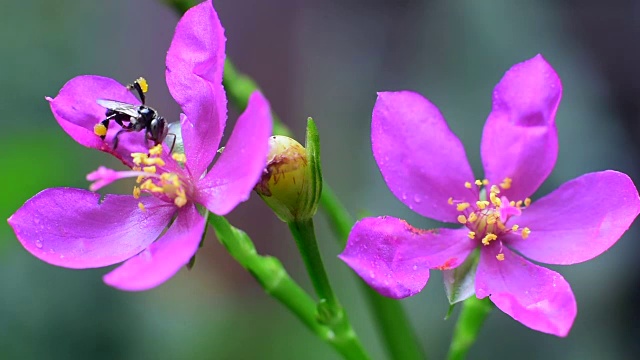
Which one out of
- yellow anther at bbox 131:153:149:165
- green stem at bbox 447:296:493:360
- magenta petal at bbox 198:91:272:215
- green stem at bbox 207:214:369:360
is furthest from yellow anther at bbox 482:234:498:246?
yellow anther at bbox 131:153:149:165

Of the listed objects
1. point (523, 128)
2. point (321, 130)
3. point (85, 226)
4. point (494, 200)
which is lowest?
point (321, 130)

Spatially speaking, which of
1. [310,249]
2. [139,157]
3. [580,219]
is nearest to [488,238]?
[580,219]

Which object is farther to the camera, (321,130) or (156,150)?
(321,130)

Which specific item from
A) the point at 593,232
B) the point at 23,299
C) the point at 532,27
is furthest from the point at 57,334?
the point at 532,27

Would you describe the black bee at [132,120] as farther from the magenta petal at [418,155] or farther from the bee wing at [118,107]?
the magenta petal at [418,155]

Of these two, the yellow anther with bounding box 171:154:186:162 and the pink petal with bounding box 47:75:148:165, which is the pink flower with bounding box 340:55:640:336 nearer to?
the yellow anther with bounding box 171:154:186:162

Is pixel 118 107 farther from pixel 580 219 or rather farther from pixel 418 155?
pixel 580 219

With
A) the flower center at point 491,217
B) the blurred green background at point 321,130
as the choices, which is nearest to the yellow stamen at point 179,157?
the flower center at point 491,217
